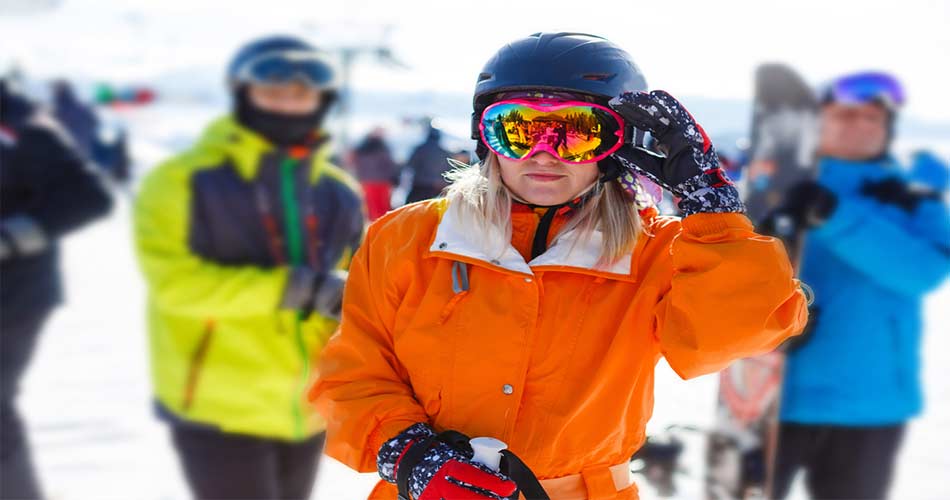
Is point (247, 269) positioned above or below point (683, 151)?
below

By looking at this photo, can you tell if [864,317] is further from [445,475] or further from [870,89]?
[445,475]

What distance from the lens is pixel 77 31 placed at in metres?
70.9

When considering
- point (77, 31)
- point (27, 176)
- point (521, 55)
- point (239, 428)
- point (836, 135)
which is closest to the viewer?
point (521, 55)

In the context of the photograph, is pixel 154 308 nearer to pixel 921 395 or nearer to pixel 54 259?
pixel 54 259

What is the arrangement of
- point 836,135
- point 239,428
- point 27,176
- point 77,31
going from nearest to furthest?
point 239,428, point 27,176, point 836,135, point 77,31

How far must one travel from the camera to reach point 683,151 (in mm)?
1523

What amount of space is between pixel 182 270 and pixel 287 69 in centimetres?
74

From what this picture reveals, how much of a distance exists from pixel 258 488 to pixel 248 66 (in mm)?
1374

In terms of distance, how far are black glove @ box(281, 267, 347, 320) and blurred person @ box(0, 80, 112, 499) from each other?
101 cm

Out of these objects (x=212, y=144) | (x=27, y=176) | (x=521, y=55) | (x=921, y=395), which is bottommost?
(x=921, y=395)

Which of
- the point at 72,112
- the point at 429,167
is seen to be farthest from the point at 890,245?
the point at 72,112

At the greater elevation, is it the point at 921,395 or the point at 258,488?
the point at 921,395

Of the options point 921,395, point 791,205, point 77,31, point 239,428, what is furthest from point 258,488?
point 77,31

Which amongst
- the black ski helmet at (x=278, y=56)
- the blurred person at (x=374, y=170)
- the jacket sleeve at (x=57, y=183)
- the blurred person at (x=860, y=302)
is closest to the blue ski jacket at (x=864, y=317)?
the blurred person at (x=860, y=302)
